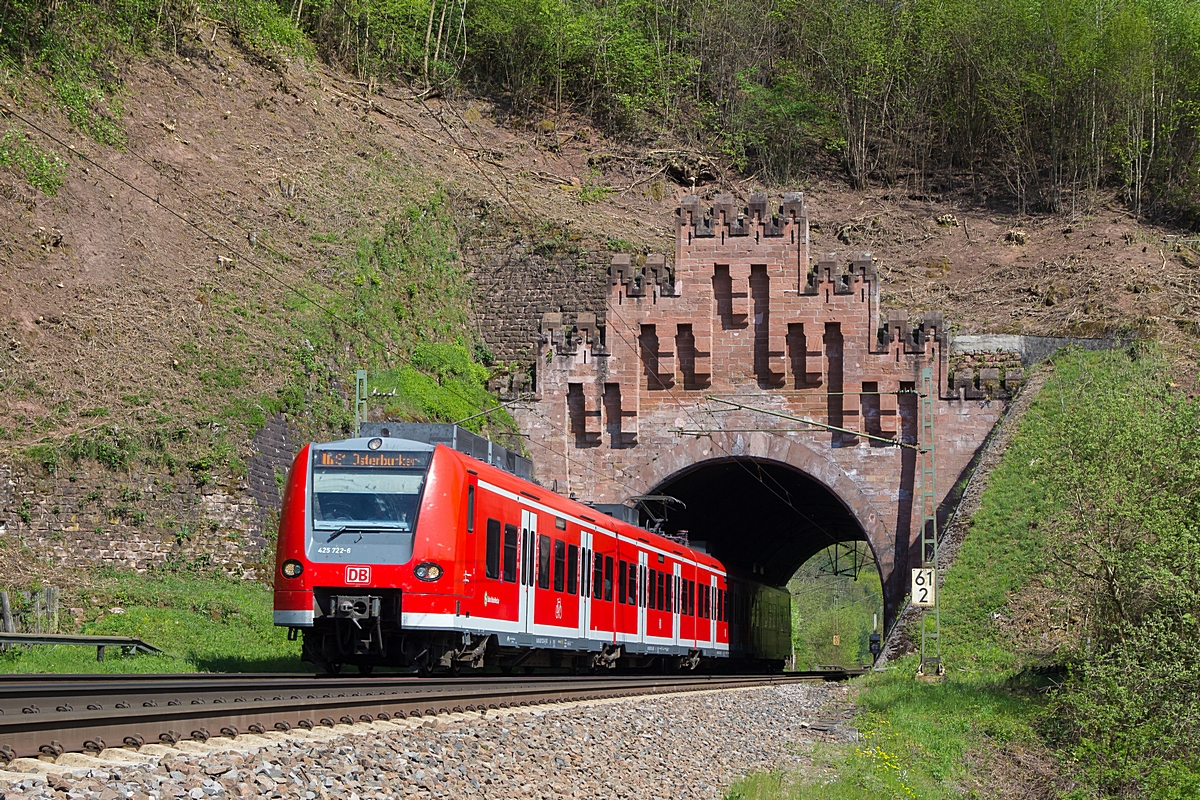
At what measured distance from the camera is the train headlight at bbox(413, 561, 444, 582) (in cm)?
→ 1596

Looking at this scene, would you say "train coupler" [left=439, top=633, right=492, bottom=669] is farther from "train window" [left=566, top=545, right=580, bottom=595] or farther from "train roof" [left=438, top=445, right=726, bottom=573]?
"train window" [left=566, top=545, right=580, bottom=595]

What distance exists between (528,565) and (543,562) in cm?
76

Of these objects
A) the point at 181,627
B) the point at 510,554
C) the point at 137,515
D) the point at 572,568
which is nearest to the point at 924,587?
the point at 572,568

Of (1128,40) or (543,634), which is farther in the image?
(1128,40)

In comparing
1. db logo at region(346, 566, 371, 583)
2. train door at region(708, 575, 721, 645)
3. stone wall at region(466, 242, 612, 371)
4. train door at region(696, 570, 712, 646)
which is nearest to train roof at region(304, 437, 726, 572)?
db logo at region(346, 566, 371, 583)

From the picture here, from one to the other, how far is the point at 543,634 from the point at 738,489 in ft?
72.2

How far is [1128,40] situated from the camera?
1949 inches

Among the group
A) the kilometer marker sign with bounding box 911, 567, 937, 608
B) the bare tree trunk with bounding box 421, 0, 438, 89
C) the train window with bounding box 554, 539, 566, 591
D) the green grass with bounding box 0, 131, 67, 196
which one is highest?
the bare tree trunk with bounding box 421, 0, 438, 89

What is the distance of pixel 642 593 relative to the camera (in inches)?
1032

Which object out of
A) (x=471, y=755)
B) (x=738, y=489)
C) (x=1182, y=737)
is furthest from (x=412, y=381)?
(x=471, y=755)

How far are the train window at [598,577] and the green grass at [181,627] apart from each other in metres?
5.21

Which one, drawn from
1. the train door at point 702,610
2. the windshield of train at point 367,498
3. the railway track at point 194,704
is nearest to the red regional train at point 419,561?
the windshield of train at point 367,498

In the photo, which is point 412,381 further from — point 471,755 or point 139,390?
point 471,755

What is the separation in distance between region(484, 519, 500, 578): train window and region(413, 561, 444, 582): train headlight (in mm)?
1517
